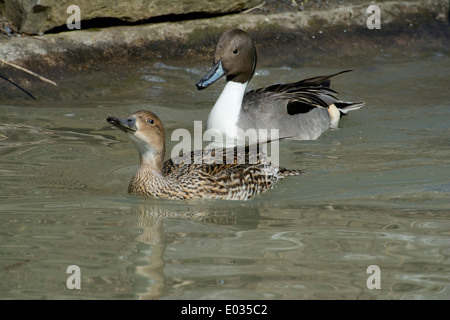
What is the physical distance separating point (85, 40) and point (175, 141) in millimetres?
2333

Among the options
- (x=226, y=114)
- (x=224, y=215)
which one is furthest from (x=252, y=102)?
(x=224, y=215)

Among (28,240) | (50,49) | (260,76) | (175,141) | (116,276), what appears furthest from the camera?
(260,76)

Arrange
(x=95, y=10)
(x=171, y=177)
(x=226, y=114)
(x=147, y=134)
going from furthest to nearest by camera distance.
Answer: (x=95, y=10) < (x=226, y=114) < (x=171, y=177) < (x=147, y=134)

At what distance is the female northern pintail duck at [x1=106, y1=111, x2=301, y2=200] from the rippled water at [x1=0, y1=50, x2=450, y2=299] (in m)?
0.14

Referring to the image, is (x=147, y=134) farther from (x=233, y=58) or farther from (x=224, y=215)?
(x=233, y=58)

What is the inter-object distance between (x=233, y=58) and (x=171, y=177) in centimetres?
235

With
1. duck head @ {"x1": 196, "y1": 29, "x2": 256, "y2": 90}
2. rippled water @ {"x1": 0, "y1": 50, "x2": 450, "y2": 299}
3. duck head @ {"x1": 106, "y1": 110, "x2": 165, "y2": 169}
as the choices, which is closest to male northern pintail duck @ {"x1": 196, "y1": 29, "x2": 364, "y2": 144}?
duck head @ {"x1": 196, "y1": 29, "x2": 256, "y2": 90}

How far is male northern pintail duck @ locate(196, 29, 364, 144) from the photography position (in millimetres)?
8336

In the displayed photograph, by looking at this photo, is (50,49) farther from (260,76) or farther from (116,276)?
(116,276)

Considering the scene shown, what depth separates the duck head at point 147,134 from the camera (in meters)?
6.18

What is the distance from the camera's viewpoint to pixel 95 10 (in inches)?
379

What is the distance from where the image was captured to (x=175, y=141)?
8070 millimetres

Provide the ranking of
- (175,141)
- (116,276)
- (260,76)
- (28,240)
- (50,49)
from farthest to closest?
(260,76) → (50,49) → (175,141) → (28,240) → (116,276)
